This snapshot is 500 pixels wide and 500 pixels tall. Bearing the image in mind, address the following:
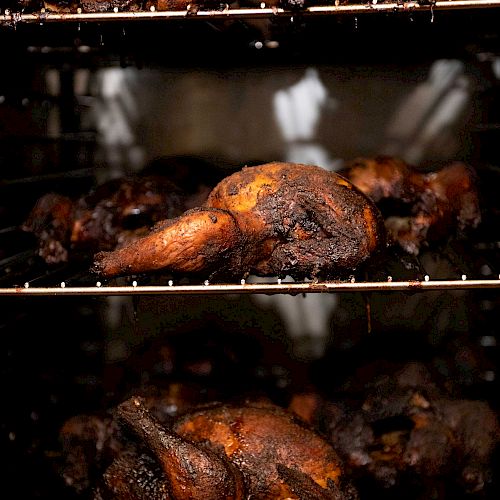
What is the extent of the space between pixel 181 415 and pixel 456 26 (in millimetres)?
1384

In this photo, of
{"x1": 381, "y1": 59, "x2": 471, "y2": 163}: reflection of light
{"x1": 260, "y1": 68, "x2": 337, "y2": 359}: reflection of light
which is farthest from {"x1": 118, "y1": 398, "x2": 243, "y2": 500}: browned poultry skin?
{"x1": 381, "y1": 59, "x2": 471, "y2": 163}: reflection of light

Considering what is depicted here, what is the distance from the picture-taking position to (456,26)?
6.01 ft

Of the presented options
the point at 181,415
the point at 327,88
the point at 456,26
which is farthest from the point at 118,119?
the point at 456,26

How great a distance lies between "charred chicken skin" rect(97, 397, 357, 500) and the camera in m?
1.36

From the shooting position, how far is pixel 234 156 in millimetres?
1958

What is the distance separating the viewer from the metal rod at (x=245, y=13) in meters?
1.25

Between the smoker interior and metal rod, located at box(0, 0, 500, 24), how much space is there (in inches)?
21.0

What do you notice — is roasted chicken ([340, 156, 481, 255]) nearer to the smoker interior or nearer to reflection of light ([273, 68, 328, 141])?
the smoker interior

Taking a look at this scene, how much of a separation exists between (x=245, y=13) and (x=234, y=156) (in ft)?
2.36

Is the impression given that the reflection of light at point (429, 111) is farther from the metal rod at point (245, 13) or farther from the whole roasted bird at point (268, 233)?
the metal rod at point (245, 13)

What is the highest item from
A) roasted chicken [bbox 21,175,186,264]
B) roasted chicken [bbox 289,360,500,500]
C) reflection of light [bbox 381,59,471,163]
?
reflection of light [bbox 381,59,471,163]

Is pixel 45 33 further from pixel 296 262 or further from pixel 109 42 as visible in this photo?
pixel 296 262

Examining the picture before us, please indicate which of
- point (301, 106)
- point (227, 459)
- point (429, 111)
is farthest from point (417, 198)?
point (227, 459)

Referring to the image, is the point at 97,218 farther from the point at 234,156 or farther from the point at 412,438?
the point at 412,438
